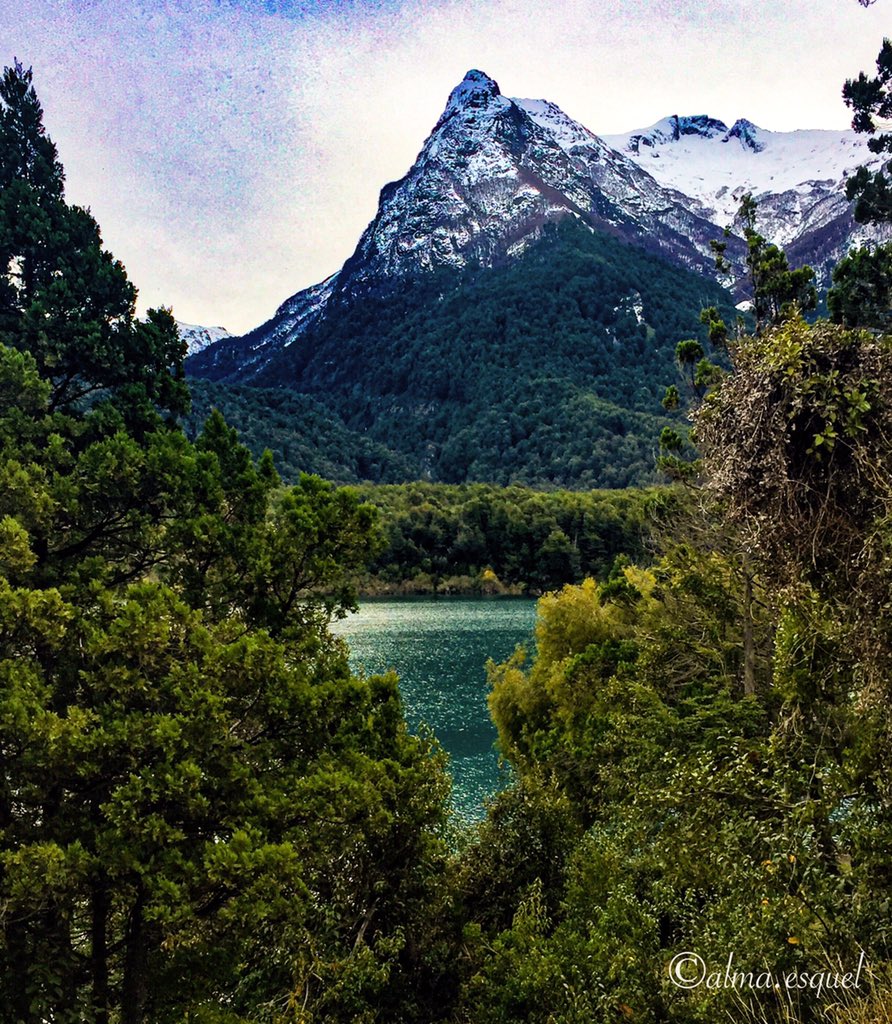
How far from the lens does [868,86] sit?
17.9m

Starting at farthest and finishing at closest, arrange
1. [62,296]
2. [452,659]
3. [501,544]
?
[501,544] < [452,659] < [62,296]

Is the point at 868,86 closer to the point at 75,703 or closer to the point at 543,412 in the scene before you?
the point at 75,703

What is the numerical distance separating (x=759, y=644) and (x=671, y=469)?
5245mm

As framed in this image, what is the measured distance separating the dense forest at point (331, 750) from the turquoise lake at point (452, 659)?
2312 mm

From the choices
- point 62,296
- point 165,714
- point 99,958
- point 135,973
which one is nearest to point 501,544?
point 62,296

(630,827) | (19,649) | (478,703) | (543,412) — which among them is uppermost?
(543,412)

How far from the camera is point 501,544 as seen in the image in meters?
119

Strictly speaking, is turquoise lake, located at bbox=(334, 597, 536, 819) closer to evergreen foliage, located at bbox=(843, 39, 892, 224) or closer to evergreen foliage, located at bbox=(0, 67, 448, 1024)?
evergreen foliage, located at bbox=(0, 67, 448, 1024)

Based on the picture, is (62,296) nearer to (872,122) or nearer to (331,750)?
(331,750)

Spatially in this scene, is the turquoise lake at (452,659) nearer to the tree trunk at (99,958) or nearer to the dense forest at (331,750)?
the dense forest at (331,750)

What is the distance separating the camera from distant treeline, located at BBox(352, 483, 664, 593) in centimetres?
11350

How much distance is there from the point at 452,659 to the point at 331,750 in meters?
45.5

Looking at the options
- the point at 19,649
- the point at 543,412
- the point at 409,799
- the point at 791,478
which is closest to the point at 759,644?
the point at 409,799

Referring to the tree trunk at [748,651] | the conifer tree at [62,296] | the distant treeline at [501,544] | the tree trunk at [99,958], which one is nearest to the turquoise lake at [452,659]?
the tree trunk at [99,958]
